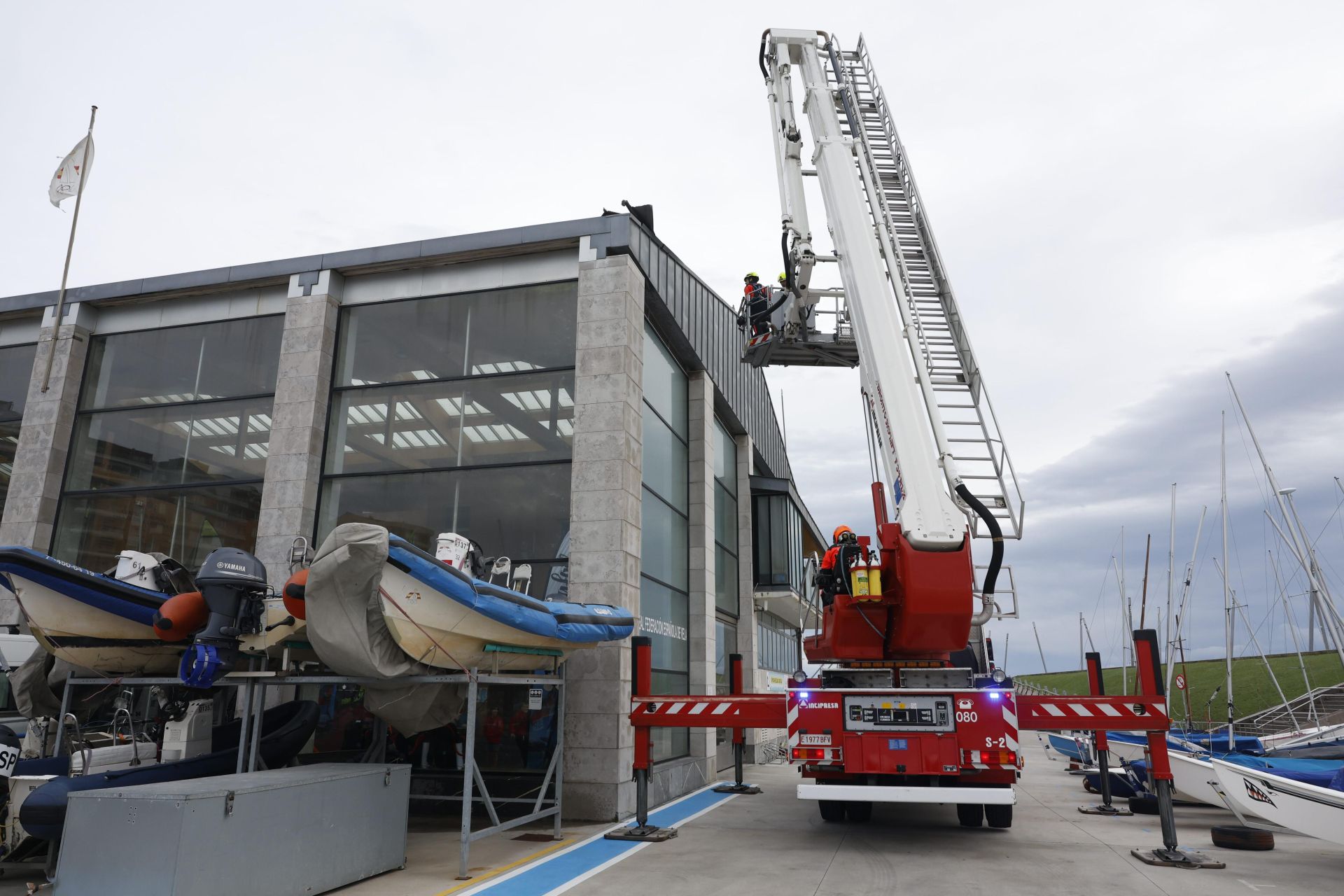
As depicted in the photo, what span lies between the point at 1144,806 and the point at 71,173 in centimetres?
2200

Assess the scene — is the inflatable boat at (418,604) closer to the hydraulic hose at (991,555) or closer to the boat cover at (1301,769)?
the hydraulic hose at (991,555)

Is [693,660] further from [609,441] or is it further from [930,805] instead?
[609,441]

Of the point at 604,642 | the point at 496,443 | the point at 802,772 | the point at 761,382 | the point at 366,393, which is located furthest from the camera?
the point at 761,382

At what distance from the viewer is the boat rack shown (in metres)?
7.91

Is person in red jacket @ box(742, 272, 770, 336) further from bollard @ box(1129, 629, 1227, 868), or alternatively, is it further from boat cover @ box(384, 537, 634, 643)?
bollard @ box(1129, 629, 1227, 868)

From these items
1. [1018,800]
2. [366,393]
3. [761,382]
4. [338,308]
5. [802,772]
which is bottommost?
[1018,800]

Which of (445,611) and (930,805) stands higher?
(445,611)

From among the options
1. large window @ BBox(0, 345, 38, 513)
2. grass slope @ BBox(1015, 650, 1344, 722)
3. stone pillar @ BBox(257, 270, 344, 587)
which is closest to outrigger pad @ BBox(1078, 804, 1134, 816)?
stone pillar @ BBox(257, 270, 344, 587)

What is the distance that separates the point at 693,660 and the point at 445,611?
8568mm

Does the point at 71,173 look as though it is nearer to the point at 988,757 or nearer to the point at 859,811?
the point at 859,811

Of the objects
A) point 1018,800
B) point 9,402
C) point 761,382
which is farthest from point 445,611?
point 761,382

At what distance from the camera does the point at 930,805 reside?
12742 millimetres

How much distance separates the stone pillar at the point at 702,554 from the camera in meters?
15.4

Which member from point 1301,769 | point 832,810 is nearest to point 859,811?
point 832,810
